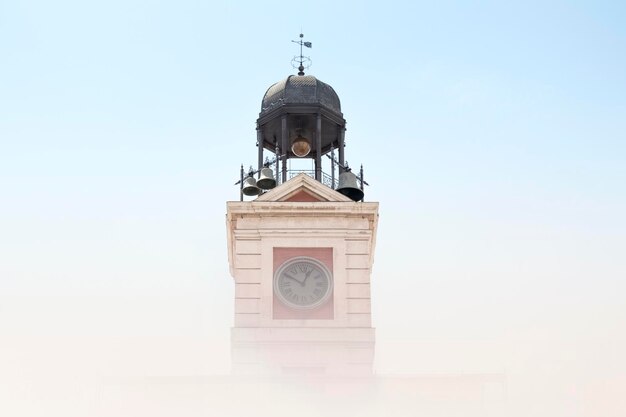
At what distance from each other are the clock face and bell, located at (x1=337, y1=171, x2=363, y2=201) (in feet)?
7.96

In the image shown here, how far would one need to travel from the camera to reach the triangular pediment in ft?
105

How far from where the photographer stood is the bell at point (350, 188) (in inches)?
1298

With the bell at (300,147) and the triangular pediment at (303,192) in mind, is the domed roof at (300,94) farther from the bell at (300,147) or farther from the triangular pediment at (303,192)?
the triangular pediment at (303,192)

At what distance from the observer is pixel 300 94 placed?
34156 millimetres

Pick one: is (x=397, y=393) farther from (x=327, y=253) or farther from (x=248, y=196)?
(x=248, y=196)

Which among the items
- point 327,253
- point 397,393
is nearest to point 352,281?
point 327,253

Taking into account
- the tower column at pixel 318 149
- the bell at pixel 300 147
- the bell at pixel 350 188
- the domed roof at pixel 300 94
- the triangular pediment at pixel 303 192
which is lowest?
the triangular pediment at pixel 303 192

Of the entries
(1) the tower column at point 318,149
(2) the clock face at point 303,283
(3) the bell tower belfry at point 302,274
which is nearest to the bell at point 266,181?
(3) the bell tower belfry at point 302,274

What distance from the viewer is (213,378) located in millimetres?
29625

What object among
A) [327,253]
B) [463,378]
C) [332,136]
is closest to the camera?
[463,378]

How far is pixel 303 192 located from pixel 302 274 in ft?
7.18

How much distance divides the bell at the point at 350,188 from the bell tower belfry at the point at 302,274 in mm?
26

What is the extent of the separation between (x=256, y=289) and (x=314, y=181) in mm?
3158

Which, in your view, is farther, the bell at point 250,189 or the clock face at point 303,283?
the bell at point 250,189
